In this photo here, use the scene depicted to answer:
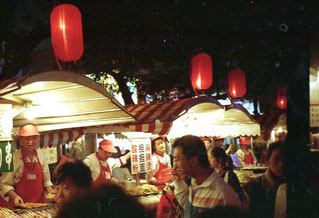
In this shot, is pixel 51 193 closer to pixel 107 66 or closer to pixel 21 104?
pixel 21 104

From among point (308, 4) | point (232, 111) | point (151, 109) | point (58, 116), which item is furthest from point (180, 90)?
point (308, 4)

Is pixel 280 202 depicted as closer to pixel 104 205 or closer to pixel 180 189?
pixel 180 189

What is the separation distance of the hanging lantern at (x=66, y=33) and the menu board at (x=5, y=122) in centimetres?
142

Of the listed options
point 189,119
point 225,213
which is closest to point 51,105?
point 189,119

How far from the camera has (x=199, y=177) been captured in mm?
3639

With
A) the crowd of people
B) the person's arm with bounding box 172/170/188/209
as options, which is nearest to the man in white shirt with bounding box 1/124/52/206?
the crowd of people

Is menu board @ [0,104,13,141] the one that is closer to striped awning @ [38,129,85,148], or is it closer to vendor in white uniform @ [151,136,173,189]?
striped awning @ [38,129,85,148]

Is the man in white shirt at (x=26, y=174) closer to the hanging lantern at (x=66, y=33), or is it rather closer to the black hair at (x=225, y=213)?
the hanging lantern at (x=66, y=33)

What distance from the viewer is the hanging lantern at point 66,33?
7.12 meters

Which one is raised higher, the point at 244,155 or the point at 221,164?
the point at 221,164

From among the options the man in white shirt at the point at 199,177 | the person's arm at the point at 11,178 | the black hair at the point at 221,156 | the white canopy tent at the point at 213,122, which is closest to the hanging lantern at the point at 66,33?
the person's arm at the point at 11,178

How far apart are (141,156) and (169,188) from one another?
17.5ft

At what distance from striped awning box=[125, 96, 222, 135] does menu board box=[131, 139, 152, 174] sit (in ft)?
4.93

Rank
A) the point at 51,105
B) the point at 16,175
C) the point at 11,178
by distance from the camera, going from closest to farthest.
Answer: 1. the point at 11,178
2. the point at 16,175
3. the point at 51,105
